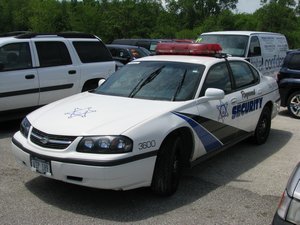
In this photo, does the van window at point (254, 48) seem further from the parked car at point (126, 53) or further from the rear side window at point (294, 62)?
the parked car at point (126, 53)

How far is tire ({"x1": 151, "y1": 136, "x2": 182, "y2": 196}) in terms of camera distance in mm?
4633

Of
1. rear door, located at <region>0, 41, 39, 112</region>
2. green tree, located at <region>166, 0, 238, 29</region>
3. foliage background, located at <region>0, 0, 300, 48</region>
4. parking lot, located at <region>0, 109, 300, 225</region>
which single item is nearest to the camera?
parking lot, located at <region>0, 109, 300, 225</region>

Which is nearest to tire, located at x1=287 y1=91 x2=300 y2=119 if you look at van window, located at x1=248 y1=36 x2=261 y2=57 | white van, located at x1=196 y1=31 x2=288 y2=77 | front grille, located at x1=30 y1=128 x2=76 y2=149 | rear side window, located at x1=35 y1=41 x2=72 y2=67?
white van, located at x1=196 y1=31 x2=288 y2=77

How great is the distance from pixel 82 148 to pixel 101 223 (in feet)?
2.34

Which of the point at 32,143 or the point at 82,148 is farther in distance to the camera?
the point at 32,143

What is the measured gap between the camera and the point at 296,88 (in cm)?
993

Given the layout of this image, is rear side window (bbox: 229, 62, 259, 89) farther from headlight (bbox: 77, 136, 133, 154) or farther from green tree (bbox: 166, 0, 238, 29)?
green tree (bbox: 166, 0, 238, 29)

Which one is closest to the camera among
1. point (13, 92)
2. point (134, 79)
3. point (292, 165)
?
point (134, 79)

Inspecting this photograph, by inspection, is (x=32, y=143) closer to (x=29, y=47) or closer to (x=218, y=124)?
(x=218, y=124)

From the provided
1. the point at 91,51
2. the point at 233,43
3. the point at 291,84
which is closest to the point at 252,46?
the point at 233,43

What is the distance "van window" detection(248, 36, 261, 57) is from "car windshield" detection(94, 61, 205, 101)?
641 centimetres

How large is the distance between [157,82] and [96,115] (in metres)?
1.14

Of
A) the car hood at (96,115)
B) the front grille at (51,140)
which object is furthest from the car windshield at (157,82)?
the front grille at (51,140)

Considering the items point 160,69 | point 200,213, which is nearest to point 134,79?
point 160,69
